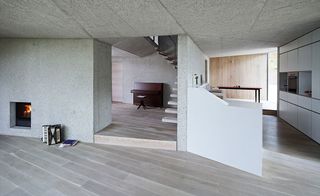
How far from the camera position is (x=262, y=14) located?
2.66 meters

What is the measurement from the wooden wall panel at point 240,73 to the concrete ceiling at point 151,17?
5.34m

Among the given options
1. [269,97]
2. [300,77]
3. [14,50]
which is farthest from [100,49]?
[269,97]

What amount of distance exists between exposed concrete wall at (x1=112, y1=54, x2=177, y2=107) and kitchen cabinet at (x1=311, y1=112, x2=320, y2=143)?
459 centimetres

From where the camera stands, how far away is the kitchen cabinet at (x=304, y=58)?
410 centimetres

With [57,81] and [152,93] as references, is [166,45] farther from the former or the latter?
[57,81]

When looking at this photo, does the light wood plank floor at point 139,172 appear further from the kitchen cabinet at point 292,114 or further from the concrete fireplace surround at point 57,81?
the kitchen cabinet at point 292,114

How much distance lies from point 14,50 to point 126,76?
14.9 ft

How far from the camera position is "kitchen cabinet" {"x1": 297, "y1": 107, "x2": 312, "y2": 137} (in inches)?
164

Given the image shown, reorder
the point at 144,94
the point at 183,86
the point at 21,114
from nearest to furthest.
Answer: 1. the point at 183,86
2. the point at 21,114
3. the point at 144,94

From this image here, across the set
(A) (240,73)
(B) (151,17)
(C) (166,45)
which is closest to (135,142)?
(B) (151,17)

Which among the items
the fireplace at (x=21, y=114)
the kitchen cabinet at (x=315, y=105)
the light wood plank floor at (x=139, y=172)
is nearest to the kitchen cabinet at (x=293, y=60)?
the kitchen cabinet at (x=315, y=105)

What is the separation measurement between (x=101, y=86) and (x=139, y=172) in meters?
2.25

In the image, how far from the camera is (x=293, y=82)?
518cm

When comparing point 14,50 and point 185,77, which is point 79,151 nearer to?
point 185,77
